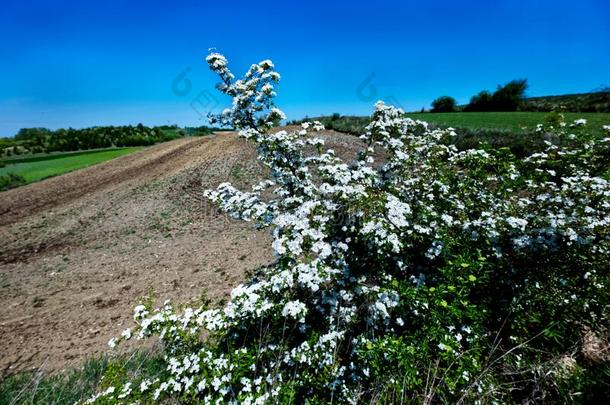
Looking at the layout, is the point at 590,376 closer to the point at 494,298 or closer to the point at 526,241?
the point at 494,298

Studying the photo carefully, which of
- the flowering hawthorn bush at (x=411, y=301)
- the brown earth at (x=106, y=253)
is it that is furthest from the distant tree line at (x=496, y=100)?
the flowering hawthorn bush at (x=411, y=301)

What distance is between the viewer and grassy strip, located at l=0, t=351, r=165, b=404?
13.2 feet

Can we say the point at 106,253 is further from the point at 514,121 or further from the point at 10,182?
the point at 514,121

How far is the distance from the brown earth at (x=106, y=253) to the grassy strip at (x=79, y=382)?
5.29ft

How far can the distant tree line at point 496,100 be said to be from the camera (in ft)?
179

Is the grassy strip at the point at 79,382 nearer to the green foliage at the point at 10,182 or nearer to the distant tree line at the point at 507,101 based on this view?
the green foliage at the point at 10,182

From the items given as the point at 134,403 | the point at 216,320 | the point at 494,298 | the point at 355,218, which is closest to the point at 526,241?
the point at 494,298

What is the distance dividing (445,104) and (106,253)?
2673 inches

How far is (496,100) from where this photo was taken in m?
Result: 56.8

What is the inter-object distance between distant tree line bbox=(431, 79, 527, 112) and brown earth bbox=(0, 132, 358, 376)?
4846cm

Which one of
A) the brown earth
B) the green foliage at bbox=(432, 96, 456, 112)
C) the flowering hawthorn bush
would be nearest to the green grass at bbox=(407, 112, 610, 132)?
the brown earth

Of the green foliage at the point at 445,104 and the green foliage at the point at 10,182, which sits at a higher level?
the green foliage at the point at 445,104

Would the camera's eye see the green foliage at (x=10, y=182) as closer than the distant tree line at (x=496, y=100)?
Yes

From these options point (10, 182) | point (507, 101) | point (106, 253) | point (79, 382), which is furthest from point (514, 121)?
point (10, 182)
